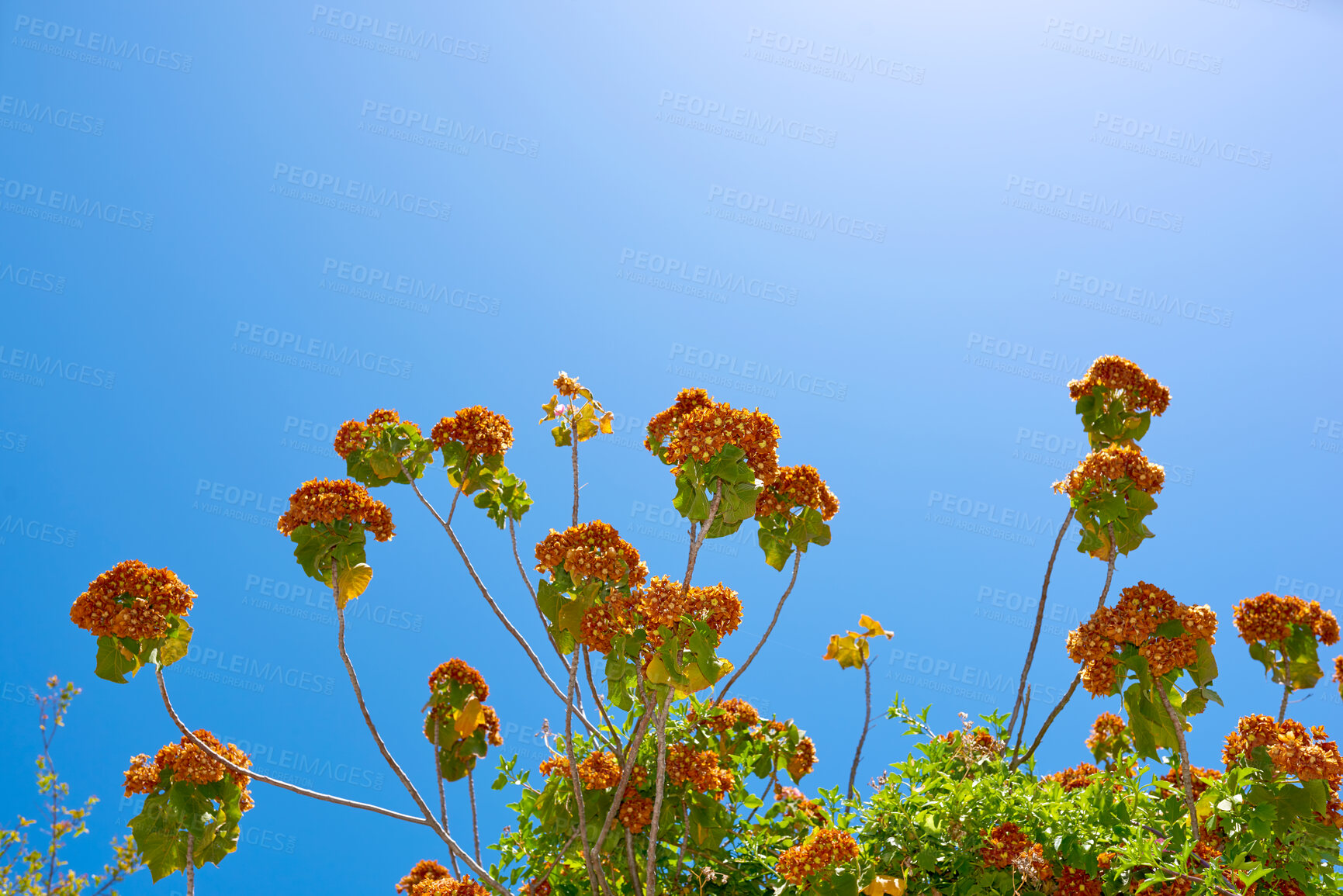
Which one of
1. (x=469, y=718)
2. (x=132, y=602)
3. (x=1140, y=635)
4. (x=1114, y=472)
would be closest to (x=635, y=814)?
(x=469, y=718)

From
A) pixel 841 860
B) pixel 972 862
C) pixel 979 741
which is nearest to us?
pixel 841 860

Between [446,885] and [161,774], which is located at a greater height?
[161,774]

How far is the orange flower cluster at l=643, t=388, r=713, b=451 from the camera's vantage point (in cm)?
340

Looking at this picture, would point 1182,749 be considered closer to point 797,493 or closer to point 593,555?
point 797,493

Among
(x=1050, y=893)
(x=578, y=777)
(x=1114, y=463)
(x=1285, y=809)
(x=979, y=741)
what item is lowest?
(x=1050, y=893)

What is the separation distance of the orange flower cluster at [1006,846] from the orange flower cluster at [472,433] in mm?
2704

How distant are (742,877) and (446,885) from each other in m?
1.39

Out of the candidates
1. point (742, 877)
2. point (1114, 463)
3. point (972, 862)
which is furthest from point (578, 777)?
point (1114, 463)

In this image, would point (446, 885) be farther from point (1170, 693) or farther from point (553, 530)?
point (1170, 693)

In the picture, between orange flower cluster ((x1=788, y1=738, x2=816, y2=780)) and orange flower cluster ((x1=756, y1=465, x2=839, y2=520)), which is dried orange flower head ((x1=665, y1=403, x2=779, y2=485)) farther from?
orange flower cluster ((x1=788, y1=738, x2=816, y2=780))

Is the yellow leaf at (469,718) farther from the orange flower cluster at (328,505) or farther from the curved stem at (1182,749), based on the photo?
the curved stem at (1182,749)

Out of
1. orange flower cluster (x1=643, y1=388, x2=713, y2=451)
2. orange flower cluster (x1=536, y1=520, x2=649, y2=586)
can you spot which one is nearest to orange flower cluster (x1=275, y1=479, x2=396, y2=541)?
orange flower cluster (x1=536, y1=520, x2=649, y2=586)

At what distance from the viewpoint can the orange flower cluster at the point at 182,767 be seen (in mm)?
3512

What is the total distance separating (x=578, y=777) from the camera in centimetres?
328
